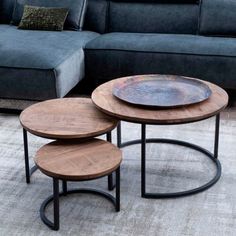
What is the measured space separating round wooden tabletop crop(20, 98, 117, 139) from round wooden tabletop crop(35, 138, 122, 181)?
0.05 m

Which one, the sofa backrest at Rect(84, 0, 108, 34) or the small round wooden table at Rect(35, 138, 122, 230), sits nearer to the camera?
the small round wooden table at Rect(35, 138, 122, 230)

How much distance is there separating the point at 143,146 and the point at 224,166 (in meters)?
0.57

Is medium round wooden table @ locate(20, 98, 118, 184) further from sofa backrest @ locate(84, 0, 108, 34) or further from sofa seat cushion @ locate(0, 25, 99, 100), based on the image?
sofa backrest @ locate(84, 0, 108, 34)

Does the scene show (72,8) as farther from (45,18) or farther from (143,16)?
(143,16)

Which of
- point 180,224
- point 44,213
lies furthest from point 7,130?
point 180,224

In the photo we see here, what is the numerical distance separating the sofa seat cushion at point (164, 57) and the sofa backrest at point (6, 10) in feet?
3.16

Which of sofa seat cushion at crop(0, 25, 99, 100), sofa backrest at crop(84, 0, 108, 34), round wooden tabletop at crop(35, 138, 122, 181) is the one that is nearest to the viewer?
round wooden tabletop at crop(35, 138, 122, 181)

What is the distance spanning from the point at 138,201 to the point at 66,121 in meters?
0.48

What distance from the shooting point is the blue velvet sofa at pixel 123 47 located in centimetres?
306

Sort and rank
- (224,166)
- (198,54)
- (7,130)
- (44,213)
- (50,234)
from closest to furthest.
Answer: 1. (50,234)
2. (44,213)
3. (224,166)
4. (7,130)
5. (198,54)

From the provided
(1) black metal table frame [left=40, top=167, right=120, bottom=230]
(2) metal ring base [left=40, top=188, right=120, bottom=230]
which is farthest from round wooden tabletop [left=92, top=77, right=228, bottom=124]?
(2) metal ring base [left=40, top=188, right=120, bottom=230]

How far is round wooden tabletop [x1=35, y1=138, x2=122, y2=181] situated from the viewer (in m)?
1.87

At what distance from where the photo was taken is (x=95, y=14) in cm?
385

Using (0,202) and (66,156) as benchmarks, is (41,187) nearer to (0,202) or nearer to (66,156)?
(0,202)
